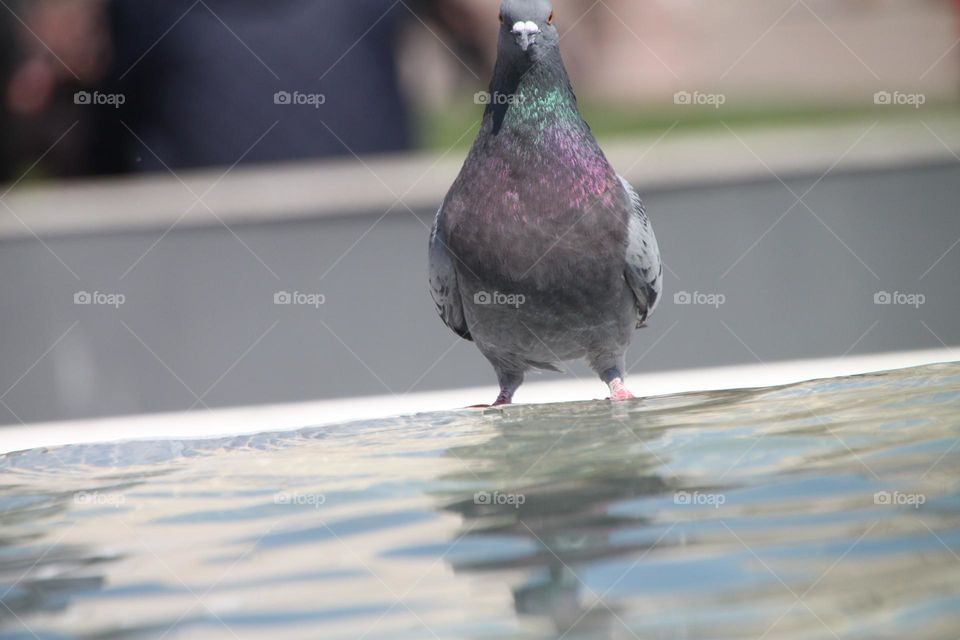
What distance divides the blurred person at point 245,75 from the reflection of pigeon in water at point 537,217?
217 cm

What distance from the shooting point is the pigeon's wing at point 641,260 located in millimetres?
3387

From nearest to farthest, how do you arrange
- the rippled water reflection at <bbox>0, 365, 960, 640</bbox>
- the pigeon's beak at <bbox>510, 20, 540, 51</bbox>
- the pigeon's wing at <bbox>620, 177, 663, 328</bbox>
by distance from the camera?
1. the rippled water reflection at <bbox>0, 365, 960, 640</bbox>
2. the pigeon's beak at <bbox>510, 20, 540, 51</bbox>
3. the pigeon's wing at <bbox>620, 177, 663, 328</bbox>

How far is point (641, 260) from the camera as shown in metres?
3.41

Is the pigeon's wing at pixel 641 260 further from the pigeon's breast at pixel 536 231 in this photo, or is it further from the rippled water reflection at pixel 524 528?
the rippled water reflection at pixel 524 528

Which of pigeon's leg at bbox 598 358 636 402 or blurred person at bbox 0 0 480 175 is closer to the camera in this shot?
pigeon's leg at bbox 598 358 636 402

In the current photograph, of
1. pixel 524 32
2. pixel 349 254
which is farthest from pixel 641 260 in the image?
pixel 349 254

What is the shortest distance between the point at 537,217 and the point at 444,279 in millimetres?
467

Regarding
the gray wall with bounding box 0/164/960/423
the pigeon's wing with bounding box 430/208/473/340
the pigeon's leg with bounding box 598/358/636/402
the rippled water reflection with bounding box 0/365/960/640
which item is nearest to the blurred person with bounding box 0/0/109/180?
the gray wall with bounding box 0/164/960/423

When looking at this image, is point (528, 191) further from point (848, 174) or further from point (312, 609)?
point (848, 174)

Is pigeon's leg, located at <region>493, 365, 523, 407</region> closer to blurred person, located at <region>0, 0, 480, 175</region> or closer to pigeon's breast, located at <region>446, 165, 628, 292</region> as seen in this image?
pigeon's breast, located at <region>446, 165, 628, 292</region>

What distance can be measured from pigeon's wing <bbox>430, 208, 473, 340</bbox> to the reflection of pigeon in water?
0.07 feet

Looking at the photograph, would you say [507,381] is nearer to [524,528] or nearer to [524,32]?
[524,32]

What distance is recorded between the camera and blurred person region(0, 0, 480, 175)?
17.6ft

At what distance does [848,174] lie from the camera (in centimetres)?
579
